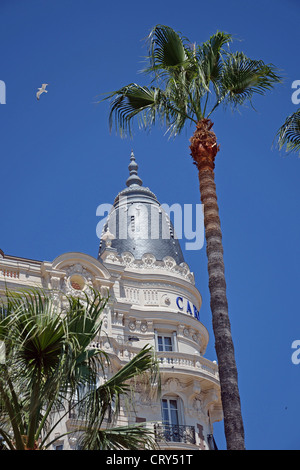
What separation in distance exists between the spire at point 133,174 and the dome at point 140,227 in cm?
214

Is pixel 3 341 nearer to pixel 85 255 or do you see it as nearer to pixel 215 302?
pixel 215 302

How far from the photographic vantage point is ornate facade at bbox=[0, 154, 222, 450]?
3647cm

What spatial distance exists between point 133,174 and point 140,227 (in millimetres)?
6750

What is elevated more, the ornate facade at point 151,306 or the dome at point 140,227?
the dome at point 140,227

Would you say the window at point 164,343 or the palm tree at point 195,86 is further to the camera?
the window at point 164,343

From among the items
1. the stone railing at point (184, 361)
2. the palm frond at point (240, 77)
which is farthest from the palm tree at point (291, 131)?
the stone railing at point (184, 361)

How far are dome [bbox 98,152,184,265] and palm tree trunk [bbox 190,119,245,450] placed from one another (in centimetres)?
2036

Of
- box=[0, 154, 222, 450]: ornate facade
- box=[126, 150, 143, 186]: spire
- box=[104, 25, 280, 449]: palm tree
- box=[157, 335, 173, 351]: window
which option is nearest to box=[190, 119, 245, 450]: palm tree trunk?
box=[104, 25, 280, 449]: palm tree

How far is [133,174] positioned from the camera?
166ft

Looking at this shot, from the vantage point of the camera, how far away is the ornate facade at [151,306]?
36469 mm

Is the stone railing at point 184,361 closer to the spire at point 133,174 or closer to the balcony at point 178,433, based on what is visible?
the balcony at point 178,433

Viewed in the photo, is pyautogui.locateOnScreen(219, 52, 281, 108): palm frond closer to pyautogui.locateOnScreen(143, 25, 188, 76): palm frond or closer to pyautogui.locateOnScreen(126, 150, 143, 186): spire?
pyautogui.locateOnScreen(143, 25, 188, 76): palm frond

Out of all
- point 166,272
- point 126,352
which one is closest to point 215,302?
point 126,352
